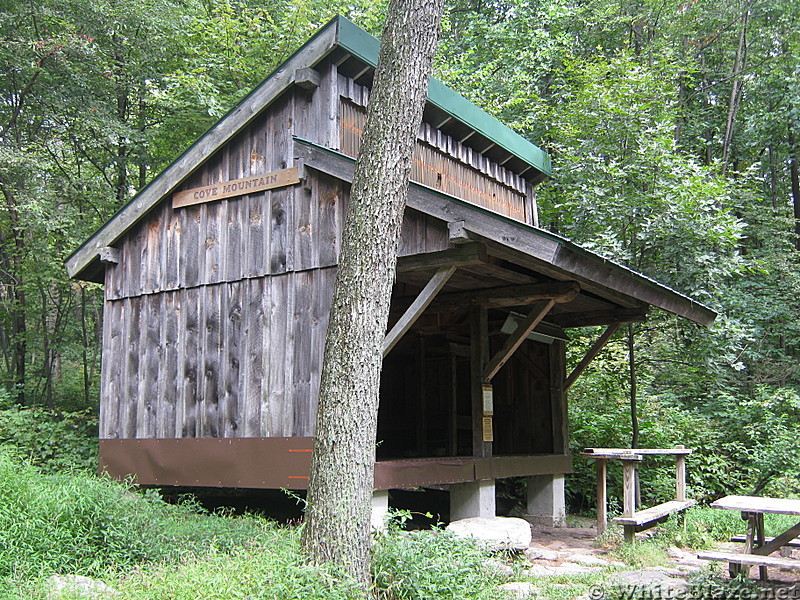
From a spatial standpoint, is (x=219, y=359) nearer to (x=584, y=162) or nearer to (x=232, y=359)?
(x=232, y=359)

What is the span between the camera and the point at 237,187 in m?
8.92

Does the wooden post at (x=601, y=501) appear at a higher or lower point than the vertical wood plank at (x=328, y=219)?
lower

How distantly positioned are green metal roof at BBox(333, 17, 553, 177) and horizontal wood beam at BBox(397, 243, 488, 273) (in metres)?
2.49

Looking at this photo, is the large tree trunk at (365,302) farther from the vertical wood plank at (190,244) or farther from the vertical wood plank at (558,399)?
the vertical wood plank at (558,399)

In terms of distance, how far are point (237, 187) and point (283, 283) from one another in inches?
55.9

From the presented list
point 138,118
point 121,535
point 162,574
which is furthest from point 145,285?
point 138,118

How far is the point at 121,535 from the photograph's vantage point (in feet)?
20.5

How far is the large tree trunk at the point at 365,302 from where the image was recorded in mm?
5117

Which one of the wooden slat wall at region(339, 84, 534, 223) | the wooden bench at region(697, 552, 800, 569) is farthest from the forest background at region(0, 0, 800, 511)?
the wooden bench at region(697, 552, 800, 569)

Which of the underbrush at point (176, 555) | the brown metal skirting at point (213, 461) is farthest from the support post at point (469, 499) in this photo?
the underbrush at point (176, 555)

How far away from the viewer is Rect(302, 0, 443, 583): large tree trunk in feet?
16.8

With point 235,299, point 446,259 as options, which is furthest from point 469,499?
point 235,299

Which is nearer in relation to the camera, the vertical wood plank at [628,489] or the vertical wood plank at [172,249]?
the vertical wood plank at [628,489]

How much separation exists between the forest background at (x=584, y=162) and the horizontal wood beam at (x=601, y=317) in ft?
4.82
